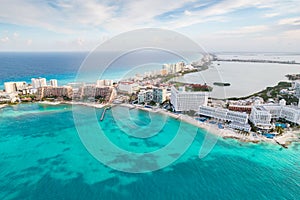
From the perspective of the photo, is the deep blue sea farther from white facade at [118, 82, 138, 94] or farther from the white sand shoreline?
white facade at [118, 82, 138, 94]

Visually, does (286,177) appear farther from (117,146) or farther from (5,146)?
(5,146)

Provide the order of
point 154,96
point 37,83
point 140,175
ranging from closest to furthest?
point 140,175
point 154,96
point 37,83

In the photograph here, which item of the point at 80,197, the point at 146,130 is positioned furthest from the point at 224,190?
the point at 146,130

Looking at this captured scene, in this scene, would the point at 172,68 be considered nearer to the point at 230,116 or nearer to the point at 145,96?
the point at 145,96

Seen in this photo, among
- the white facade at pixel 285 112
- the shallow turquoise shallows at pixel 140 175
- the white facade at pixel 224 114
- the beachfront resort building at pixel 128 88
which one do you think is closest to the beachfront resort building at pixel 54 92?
the beachfront resort building at pixel 128 88

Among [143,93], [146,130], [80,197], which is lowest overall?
[80,197]

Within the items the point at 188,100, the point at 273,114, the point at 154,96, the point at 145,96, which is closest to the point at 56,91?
the point at 145,96
